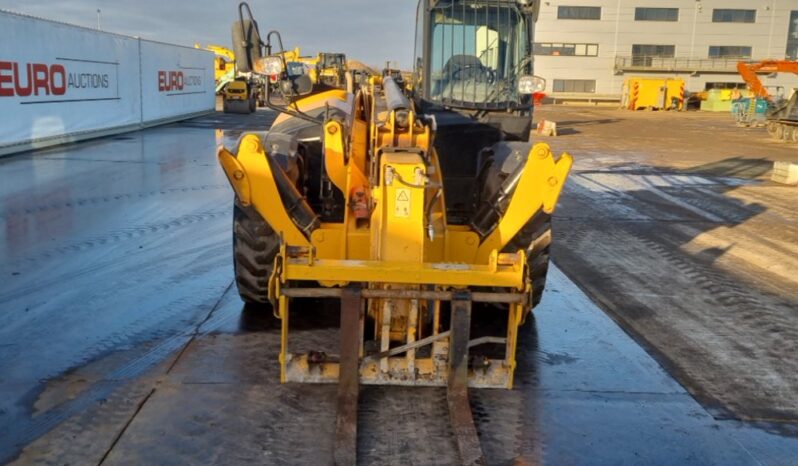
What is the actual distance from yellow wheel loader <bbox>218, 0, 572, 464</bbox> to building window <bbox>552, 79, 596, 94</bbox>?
57.7 meters

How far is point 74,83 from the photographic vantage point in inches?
762

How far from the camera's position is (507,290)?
16.3ft

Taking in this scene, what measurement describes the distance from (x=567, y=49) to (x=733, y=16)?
46.9 ft

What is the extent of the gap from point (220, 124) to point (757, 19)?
5173 centimetres

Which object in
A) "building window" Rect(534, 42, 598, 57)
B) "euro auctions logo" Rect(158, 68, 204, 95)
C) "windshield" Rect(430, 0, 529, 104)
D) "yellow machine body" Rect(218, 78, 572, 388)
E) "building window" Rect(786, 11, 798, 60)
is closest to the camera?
"yellow machine body" Rect(218, 78, 572, 388)

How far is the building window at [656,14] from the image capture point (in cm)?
6166

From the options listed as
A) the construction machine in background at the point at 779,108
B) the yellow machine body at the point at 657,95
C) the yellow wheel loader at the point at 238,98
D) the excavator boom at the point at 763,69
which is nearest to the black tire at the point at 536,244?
the construction machine in background at the point at 779,108

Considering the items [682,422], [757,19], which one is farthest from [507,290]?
[757,19]

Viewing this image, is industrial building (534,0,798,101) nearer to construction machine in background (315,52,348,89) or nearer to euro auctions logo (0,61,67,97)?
construction machine in background (315,52,348,89)

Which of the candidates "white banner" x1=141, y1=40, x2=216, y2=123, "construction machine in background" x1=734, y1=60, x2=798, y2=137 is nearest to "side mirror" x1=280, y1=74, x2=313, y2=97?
"white banner" x1=141, y1=40, x2=216, y2=123

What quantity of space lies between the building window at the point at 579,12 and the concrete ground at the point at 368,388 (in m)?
53.2

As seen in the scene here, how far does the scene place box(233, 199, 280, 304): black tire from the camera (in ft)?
18.6

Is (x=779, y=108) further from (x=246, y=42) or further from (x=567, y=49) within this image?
(x=567, y=49)

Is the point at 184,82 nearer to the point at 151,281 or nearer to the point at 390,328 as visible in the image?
the point at 151,281
